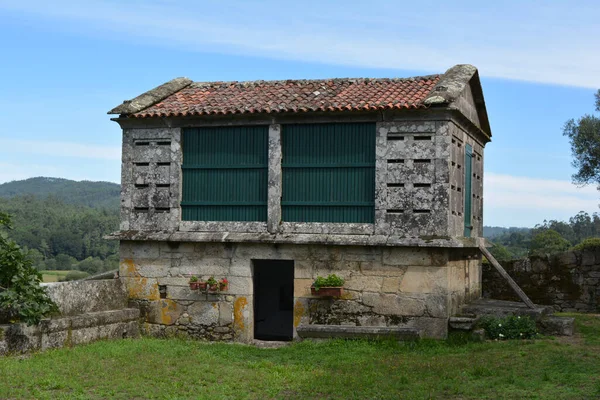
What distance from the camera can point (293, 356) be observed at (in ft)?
39.3

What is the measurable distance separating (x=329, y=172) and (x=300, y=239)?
133cm

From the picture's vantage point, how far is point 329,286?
13086mm

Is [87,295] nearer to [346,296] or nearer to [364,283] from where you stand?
[346,296]

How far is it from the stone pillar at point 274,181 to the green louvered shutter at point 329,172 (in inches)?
5.0

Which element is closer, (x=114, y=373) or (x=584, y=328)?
(x=114, y=373)

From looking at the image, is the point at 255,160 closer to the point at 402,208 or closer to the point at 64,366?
the point at 402,208

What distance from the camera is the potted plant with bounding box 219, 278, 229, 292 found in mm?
13711

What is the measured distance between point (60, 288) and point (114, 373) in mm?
2755

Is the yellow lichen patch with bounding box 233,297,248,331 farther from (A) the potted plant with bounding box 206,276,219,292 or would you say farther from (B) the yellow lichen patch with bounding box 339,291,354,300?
(B) the yellow lichen patch with bounding box 339,291,354,300

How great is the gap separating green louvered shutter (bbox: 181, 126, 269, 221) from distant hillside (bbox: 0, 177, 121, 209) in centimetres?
12246

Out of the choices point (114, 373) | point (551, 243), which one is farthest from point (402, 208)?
point (551, 243)

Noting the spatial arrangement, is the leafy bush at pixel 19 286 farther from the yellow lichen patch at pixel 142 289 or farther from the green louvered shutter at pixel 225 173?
the green louvered shutter at pixel 225 173

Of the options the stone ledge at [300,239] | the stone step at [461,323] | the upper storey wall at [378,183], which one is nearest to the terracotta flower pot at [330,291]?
the stone ledge at [300,239]

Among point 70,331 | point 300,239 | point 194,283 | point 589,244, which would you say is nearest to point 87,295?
point 70,331
